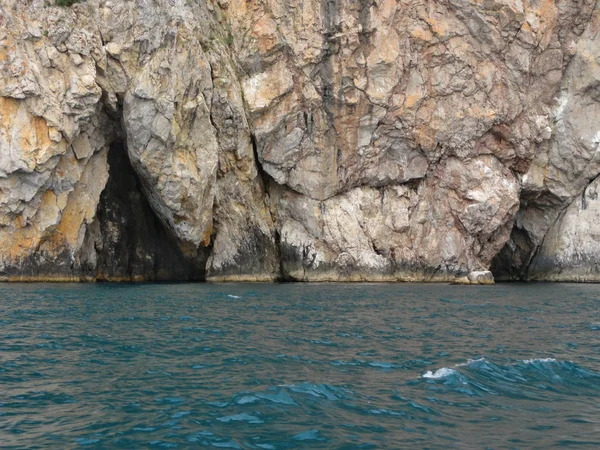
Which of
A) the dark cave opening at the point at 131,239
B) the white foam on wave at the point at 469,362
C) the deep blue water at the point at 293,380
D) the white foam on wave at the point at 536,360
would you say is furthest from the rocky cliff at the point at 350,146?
the white foam on wave at the point at 536,360

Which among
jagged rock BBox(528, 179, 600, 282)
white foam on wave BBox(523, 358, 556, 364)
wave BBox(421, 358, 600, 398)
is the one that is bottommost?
wave BBox(421, 358, 600, 398)

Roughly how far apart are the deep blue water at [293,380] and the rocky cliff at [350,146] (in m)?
20.6

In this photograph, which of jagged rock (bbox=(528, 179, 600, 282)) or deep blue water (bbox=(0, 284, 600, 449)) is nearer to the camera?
deep blue water (bbox=(0, 284, 600, 449))

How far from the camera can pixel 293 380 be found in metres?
10.3

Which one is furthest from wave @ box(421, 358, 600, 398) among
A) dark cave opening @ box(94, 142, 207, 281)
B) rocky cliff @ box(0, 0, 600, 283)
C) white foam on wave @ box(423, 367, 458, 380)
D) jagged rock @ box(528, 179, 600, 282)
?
jagged rock @ box(528, 179, 600, 282)

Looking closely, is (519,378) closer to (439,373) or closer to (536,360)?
(439,373)

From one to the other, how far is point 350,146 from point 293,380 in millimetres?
35726

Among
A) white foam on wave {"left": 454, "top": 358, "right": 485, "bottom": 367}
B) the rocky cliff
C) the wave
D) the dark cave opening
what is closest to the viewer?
the wave

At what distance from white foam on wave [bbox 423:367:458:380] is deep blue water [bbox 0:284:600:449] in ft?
0.12

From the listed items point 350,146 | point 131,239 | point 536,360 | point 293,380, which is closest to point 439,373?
point 536,360

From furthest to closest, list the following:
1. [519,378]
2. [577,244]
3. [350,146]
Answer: [577,244] → [350,146] → [519,378]

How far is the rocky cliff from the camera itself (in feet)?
125

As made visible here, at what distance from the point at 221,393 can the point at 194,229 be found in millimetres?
30340

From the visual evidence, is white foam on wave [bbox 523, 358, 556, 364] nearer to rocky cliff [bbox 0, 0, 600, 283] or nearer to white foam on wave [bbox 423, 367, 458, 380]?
white foam on wave [bbox 423, 367, 458, 380]
